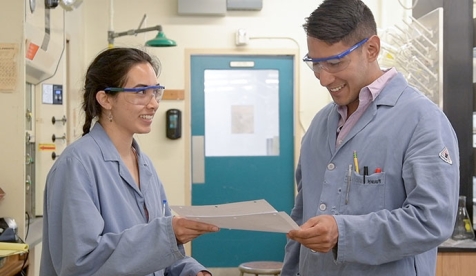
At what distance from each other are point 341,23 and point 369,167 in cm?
39

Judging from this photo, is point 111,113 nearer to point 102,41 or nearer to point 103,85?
point 103,85

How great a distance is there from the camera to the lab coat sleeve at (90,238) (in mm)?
1646

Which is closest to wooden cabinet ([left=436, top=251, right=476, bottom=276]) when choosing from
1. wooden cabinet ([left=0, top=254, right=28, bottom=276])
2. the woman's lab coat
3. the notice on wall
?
the woman's lab coat

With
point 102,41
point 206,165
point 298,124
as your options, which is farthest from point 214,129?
point 102,41

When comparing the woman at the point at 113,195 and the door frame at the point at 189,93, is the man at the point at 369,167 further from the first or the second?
the door frame at the point at 189,93

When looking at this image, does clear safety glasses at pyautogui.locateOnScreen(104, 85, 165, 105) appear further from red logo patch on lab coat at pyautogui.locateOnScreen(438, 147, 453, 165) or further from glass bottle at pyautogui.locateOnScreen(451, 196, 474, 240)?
glass bottle at pyautogui.locateOnScreen(451, 196, 474, 240)

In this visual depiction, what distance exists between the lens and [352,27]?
1702 mm

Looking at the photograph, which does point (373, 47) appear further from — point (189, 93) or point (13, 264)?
point (189, 93)

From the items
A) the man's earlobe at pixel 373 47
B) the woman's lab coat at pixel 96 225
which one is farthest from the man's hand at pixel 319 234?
the man's earlobe at pixel 373 47

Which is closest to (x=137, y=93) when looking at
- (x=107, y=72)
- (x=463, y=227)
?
(x=107, y=72)

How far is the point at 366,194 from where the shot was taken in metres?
1.67

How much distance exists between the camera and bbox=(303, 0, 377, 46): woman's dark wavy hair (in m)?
1.70

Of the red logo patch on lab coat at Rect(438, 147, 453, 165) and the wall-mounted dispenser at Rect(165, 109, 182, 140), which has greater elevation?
the wall-mounted dispenser at Rect(165, 109, 182, 140)

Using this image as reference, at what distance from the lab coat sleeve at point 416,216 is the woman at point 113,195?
0.36 m
